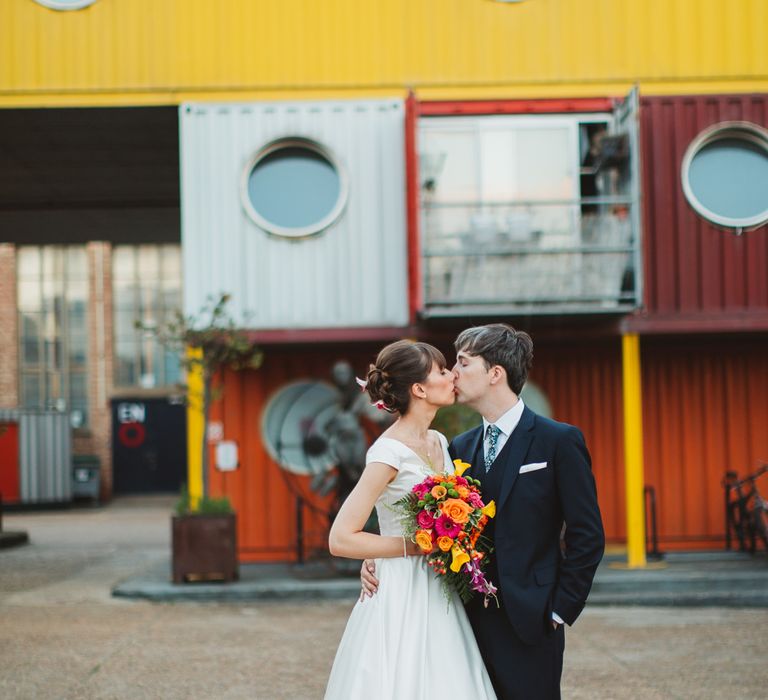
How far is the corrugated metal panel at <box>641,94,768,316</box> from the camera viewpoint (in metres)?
14.1

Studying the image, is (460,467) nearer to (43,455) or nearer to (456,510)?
(456,510)

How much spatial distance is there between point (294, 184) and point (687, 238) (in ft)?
16.1

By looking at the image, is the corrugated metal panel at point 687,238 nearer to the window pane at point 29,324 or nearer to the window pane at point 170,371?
the window pane at point 170,371

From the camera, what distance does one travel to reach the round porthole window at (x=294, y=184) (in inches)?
573

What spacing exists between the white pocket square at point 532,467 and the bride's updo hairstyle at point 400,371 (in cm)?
A: 47

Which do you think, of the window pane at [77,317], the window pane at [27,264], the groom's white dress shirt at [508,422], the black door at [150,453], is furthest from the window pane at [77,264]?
the groom's white dress shirt at [508,422]

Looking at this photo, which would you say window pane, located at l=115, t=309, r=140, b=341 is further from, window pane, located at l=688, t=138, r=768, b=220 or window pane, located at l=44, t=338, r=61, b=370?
window pane, located at l=688, t=138, r=768, b=220

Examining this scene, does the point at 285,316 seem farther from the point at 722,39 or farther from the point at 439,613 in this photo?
the point at 439,613

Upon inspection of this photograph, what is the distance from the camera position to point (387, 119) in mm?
14500

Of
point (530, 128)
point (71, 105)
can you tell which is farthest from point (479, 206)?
point (71, 105)

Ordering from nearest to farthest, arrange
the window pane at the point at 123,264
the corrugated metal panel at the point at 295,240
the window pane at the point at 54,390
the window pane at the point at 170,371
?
the corrugated metal panel at the point at 295,240 → the window pane at the point at 170,371 → the window pane at the point at 54,390 → the window pane at the point at 123,264

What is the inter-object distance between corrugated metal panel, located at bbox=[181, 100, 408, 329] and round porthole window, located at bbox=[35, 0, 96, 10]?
6.15ft

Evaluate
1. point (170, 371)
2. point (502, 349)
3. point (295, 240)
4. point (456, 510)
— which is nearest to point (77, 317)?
point (170, 371)

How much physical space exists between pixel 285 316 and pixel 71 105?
3.78 meters
